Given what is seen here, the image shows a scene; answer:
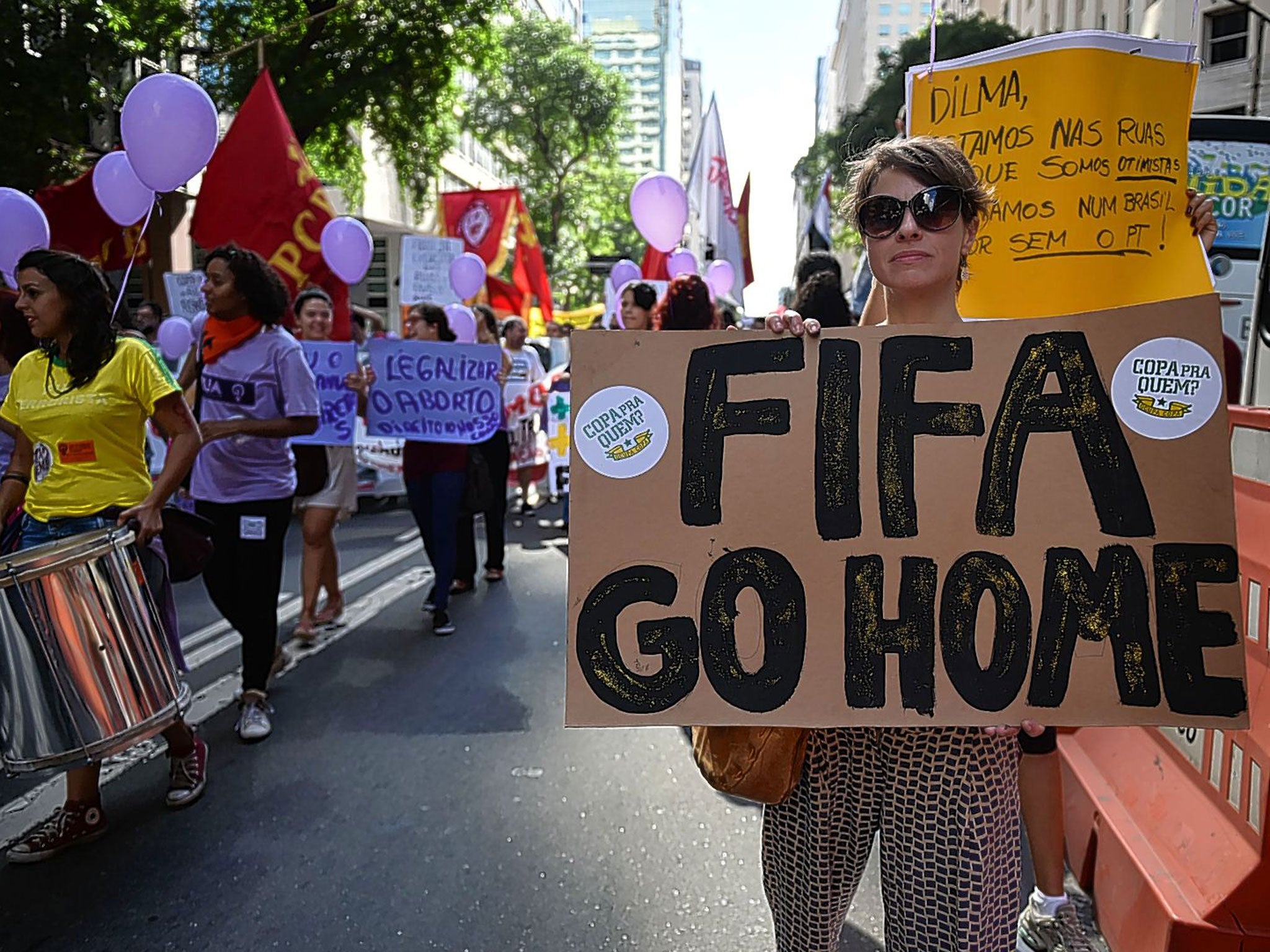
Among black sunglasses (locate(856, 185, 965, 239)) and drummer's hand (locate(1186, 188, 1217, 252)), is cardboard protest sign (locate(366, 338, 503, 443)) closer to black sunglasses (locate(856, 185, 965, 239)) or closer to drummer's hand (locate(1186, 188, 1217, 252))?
drummer's hand (locate(1186, 188, 1217, 252))

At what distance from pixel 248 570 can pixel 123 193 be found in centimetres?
258

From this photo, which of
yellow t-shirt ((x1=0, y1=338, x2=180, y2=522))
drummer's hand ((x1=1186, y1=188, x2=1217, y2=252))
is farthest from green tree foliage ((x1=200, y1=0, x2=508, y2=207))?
drummer's hand ((x1=1186, y1=188, x2=1217, y2=252))

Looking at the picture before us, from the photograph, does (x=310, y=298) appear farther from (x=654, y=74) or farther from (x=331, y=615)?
(x=654, y=74)

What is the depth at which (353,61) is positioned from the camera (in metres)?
15.8

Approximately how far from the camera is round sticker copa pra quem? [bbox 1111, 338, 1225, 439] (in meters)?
1.62

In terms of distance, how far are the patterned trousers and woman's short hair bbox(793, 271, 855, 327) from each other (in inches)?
108

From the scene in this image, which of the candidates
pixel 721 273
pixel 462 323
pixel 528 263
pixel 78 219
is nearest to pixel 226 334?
pixel 462 323

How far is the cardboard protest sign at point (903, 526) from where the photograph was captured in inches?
64.7

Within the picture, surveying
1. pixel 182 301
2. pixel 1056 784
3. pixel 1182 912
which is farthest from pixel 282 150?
pixel 1182 912

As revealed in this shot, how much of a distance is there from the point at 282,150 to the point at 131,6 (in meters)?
7.85

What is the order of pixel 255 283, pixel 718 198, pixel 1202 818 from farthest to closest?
pixel 718 198 < pixel 255 283 < pixel 1202 818

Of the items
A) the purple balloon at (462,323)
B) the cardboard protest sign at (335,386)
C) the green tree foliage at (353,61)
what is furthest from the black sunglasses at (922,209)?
the green tree foliage at (353,61)

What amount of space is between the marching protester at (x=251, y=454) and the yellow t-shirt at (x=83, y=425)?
0.86 m

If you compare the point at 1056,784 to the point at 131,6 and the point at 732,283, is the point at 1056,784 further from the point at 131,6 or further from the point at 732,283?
the point at 131,6
